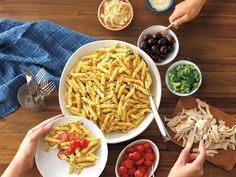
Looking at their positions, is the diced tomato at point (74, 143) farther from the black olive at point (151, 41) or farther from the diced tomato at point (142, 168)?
the black olive at point (151, 41)

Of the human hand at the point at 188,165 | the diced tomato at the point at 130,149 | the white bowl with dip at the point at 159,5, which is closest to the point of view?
the human hand at the point at 188,165

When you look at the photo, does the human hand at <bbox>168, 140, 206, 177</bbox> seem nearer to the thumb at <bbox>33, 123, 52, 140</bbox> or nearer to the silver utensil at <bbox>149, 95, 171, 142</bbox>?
the silver utensil at <bbox>149, 95, 171, 142</bbox>

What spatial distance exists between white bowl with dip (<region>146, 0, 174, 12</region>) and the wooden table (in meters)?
0.02

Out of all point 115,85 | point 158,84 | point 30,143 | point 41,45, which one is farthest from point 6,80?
point 158,84

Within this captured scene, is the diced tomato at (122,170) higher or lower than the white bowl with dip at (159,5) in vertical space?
lower

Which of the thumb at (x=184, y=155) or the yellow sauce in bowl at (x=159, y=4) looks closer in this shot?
the thumb at (x=184, y=155)

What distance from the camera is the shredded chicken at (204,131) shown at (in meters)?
1.47

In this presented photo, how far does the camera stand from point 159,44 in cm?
151

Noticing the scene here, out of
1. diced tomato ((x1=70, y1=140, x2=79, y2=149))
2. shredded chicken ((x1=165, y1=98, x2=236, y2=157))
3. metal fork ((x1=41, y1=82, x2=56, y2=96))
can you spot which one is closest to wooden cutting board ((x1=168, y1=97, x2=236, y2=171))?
shredded chicken ((x1=165, y1=98, x2=236, y2=157))

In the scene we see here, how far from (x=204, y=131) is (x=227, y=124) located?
0.09 meters

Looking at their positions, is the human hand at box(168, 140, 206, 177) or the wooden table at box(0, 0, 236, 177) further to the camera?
the wooden table at box(0, 0, 236, 177)

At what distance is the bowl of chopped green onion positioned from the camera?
4.91 ft

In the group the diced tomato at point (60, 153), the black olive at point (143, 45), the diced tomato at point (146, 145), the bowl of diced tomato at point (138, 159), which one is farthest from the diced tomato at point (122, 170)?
the black olive at point (143, 45)

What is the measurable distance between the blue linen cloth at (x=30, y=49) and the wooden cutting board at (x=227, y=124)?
1.36ft
